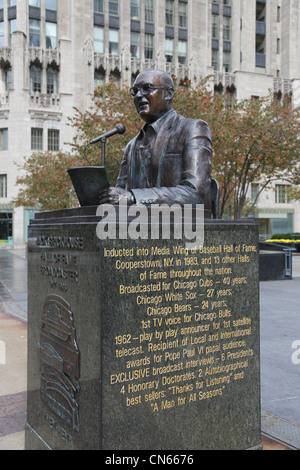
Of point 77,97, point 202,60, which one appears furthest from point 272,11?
point 77,97

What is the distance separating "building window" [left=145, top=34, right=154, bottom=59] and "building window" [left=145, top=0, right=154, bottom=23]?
1.55 meters

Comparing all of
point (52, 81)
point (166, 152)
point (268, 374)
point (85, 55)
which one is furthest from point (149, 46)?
point (166, 152)

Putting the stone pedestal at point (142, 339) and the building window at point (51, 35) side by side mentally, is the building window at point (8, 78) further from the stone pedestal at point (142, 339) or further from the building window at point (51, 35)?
the stone pedestal at point (142, 339)

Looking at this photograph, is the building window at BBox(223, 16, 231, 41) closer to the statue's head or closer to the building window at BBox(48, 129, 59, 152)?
the building window at BBox(48, 129, 59, 152)

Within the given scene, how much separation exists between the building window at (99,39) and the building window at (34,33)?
5580 mm

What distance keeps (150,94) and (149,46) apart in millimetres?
47428

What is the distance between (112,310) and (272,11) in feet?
193

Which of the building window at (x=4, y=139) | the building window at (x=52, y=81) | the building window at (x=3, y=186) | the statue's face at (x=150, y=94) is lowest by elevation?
the statue's face at (x=150, y=94)

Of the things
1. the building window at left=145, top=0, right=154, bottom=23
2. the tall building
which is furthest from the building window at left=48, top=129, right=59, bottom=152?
the building window at left=145, top=0, right=154, bottom=23

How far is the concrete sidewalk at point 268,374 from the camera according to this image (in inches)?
166

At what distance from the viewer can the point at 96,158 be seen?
66.9 ft

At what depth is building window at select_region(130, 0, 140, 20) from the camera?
1827 inches

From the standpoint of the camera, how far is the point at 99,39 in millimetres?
45875

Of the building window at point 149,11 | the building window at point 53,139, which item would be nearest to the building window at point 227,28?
the building window at point 149,11
